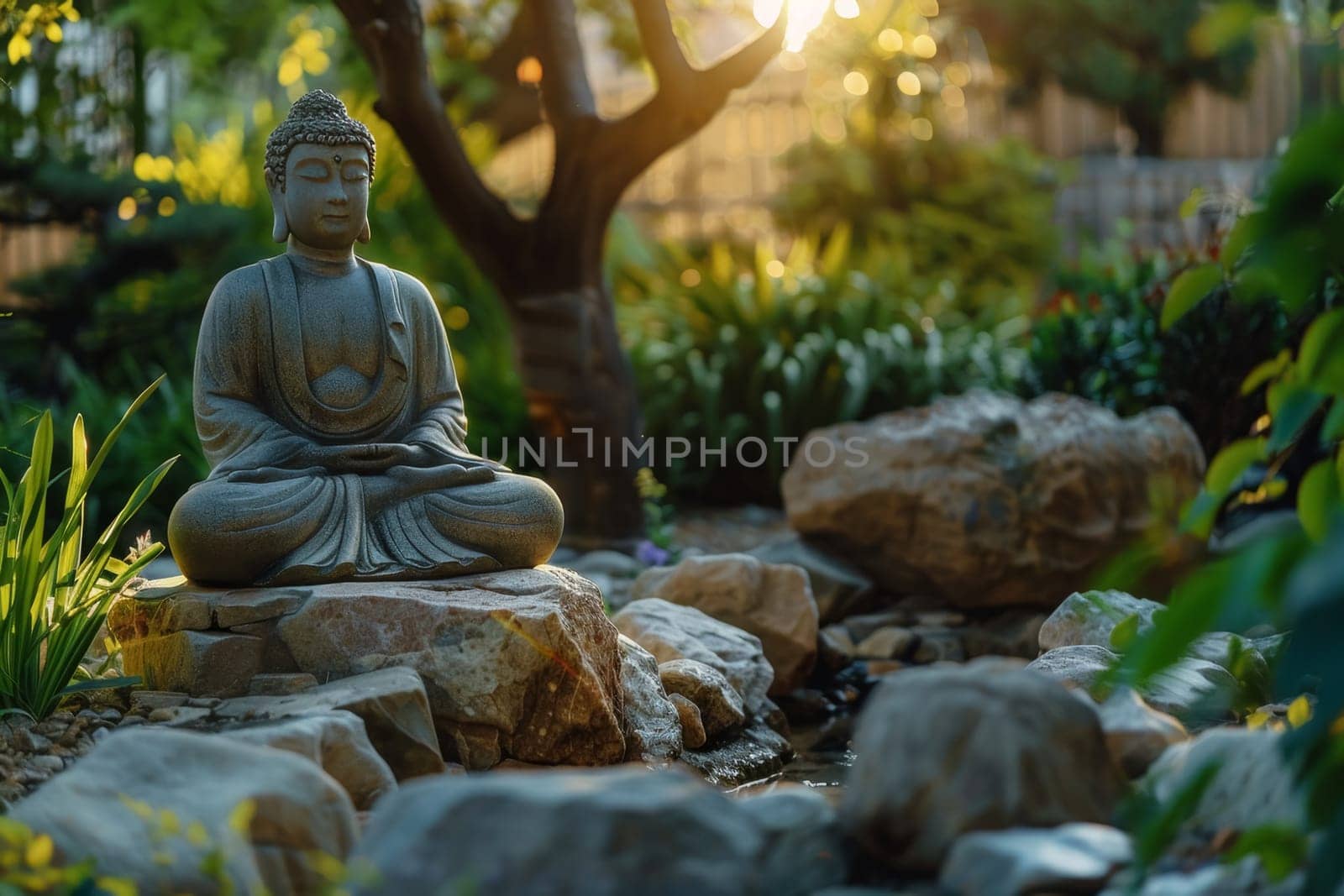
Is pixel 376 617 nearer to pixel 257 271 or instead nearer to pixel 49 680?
pixel 49 680

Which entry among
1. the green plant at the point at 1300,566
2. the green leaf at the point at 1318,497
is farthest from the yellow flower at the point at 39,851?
the green leaf at the point at 1318,497

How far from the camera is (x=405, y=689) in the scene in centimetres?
357

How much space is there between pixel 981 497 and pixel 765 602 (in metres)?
1.19

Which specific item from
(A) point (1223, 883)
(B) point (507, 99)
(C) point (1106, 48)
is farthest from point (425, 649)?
(C) point (1106, 48)

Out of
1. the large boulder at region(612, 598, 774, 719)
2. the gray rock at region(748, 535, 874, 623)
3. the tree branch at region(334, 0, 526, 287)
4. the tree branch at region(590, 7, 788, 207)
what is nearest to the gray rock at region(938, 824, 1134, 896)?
the large boulder at region(612, 598, 774, 719)

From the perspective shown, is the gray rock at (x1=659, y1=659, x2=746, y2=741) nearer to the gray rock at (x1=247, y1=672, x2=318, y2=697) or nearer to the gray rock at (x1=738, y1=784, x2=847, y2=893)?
the gray rock at (x1=247, y1=672, x2=318, y2=697)

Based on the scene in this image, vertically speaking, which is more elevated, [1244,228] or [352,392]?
[1244,228]

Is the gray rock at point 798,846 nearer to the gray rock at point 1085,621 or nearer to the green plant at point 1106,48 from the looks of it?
the gray rock at point 1085,621

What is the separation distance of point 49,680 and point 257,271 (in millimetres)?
1360

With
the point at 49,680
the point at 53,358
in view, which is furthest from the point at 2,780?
the point at 53,358

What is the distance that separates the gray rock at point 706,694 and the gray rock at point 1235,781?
2184 mm

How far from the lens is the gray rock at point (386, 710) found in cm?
349

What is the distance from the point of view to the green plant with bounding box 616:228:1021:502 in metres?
8.60

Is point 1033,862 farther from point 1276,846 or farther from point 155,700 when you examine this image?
point 155,700
